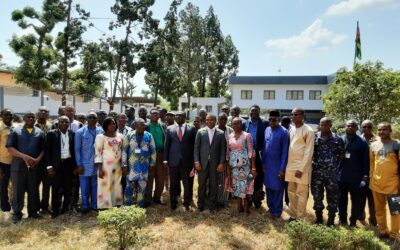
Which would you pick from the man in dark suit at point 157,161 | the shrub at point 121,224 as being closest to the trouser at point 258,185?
the man in dark suit at point 157,161

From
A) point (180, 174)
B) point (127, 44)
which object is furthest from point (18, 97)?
point (180, 174)

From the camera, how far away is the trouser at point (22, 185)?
16.3 ft

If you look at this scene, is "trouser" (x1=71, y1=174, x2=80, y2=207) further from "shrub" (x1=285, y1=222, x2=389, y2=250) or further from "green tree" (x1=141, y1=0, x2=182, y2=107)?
"green tree" (x1=141, y1=0, x2=182, y2=107)

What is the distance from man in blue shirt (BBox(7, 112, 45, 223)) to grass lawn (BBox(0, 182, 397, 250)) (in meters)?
0.30

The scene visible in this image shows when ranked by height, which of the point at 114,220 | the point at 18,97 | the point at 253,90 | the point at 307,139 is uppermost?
the point at 253,90

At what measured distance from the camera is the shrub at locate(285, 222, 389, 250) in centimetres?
331

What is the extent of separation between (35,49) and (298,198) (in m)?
18.4

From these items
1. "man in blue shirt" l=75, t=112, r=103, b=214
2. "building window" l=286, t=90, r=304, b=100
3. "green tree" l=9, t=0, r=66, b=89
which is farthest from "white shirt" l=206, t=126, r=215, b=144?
"building window" l=286, t=90, r=304, b=100

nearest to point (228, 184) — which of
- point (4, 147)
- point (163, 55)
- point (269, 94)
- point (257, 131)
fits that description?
point (257, 131)

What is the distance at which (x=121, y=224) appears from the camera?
3.54 metres

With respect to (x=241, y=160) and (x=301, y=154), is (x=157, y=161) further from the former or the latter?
(x=301, y=154)

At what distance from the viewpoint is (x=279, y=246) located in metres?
4.26

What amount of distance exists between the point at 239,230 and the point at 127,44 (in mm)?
17650

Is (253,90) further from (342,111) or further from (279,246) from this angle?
(279,246)
